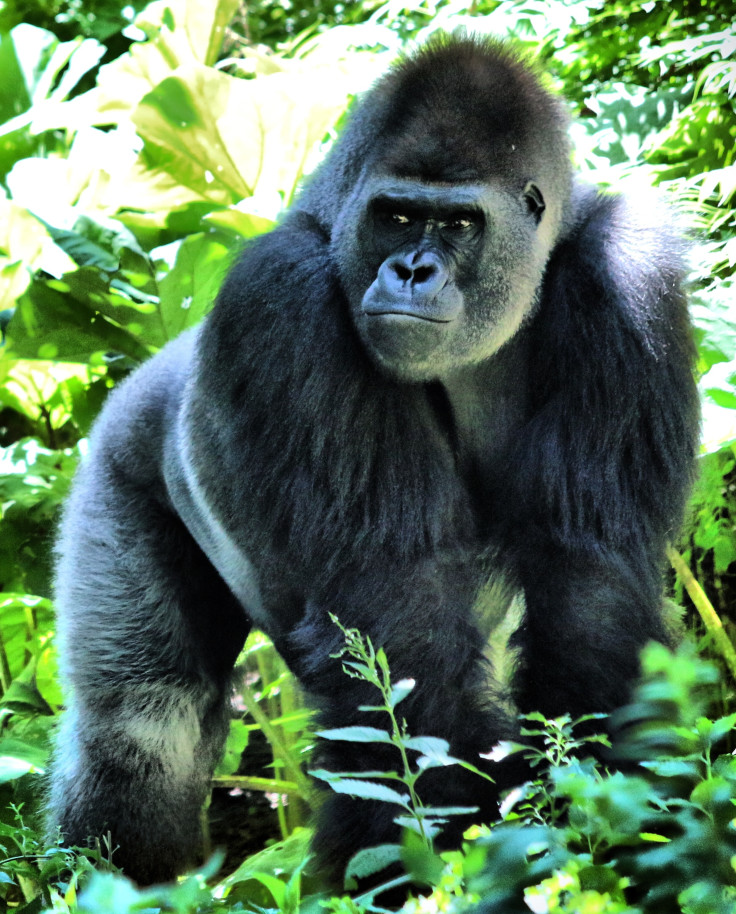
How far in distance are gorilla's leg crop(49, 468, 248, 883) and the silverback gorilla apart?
27 cm

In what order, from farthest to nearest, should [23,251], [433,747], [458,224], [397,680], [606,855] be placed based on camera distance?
1. [23,251]
2. [458,224]
3. [397,680]
4. [433,747]
5. [606,855]

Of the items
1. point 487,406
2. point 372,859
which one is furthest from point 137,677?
point 372,859

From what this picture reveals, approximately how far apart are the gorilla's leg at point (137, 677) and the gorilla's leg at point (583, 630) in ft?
3.95

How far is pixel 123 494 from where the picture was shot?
10.8 feet

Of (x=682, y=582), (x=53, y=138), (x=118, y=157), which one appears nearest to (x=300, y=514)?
(x=682, y=582)

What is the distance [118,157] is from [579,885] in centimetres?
398

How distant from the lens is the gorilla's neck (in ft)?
9.12

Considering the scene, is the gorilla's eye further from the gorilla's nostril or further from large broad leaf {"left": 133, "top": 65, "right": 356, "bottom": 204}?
large broad leaf {"left": 133, "top": 65, "right": 356, "bottom": 204}

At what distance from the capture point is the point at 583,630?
7.65ft

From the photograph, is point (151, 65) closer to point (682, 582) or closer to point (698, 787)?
point (682, 582)

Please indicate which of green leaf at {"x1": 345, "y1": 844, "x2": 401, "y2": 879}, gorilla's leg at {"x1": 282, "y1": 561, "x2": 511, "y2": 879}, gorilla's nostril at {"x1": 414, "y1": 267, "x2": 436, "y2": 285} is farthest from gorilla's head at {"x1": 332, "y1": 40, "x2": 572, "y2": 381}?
green leaf at {"x1": 345, "y1": 844, "x2": 401, "y2": 879}

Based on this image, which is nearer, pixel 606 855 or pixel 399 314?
pixel 606 855

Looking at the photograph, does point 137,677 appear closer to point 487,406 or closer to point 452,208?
point 487,406

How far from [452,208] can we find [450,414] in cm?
52
